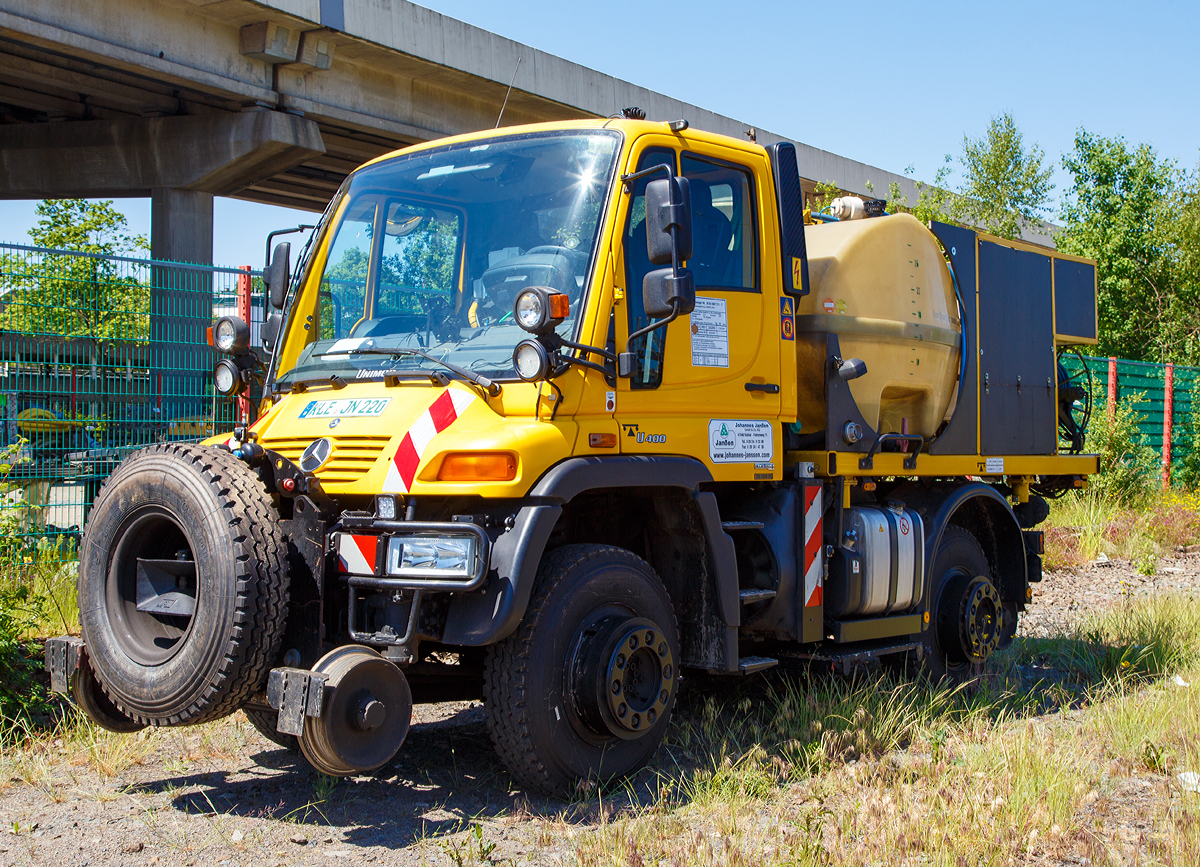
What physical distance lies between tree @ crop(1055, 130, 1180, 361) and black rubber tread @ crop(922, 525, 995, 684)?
59.0 ft

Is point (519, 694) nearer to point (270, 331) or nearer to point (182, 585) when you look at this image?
point (182, 585)

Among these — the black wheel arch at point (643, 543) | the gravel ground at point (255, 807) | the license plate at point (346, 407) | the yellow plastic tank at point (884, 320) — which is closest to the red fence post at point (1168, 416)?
the yellow plastic tank at point (884, 320)

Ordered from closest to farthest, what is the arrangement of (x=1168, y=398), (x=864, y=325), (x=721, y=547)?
1. (x=721, y=547)
2. (x=864, y=325)
3. (x=1168, y=398)

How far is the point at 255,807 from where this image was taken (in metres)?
4.63

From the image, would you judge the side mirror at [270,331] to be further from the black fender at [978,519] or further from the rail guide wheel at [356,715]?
the black fender at [978,519]

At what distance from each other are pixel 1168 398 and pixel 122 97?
1747 centimetres

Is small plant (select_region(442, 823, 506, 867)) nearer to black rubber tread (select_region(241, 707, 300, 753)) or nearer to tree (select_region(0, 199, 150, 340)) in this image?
black rubber tread (select_region(241, 707, 300, 753))

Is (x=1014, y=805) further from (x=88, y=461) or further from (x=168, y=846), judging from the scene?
(x=88, y=461)

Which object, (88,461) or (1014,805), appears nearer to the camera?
(1014,805)

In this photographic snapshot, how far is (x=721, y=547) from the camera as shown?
5113 millimetres

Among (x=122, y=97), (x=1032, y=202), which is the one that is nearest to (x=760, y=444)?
(x=122, y=97)

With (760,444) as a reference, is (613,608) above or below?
below

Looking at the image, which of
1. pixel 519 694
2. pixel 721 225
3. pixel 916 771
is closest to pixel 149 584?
pixel 519 694

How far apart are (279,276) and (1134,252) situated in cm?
2217
